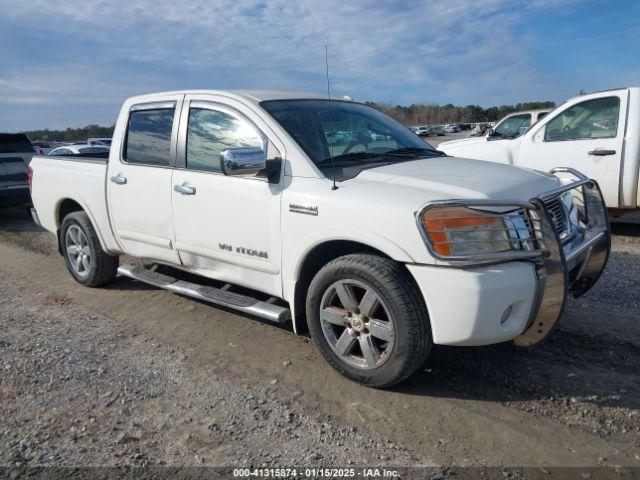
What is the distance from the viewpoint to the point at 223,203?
3830mm

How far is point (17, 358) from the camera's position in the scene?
3869 millimetres

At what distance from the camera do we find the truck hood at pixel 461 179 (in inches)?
118

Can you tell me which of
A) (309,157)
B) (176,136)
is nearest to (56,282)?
(176,136)

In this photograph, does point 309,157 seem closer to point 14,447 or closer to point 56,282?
point 14,447

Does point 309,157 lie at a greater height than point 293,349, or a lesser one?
greater

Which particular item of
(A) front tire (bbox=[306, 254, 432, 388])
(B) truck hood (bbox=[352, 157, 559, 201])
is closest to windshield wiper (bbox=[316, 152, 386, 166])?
(B) truck hood (bbox=[352, 157, 559, 201])

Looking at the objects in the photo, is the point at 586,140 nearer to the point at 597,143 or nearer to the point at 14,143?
the point at 597,143

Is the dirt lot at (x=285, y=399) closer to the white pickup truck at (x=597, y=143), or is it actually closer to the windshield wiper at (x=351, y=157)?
the windshield wiper at (x=351, y=157)

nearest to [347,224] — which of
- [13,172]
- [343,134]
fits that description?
[343,134]

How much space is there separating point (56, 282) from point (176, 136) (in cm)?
277

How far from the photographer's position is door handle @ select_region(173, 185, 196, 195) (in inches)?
159

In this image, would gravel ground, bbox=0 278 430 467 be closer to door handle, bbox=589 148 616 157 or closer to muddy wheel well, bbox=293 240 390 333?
muddy wheel well, bbox=293 240 390 333

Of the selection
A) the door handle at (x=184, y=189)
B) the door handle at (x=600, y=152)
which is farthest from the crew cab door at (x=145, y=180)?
the door handle at (x=600, y=152)

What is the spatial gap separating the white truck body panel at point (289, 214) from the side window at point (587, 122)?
405 centimetres
